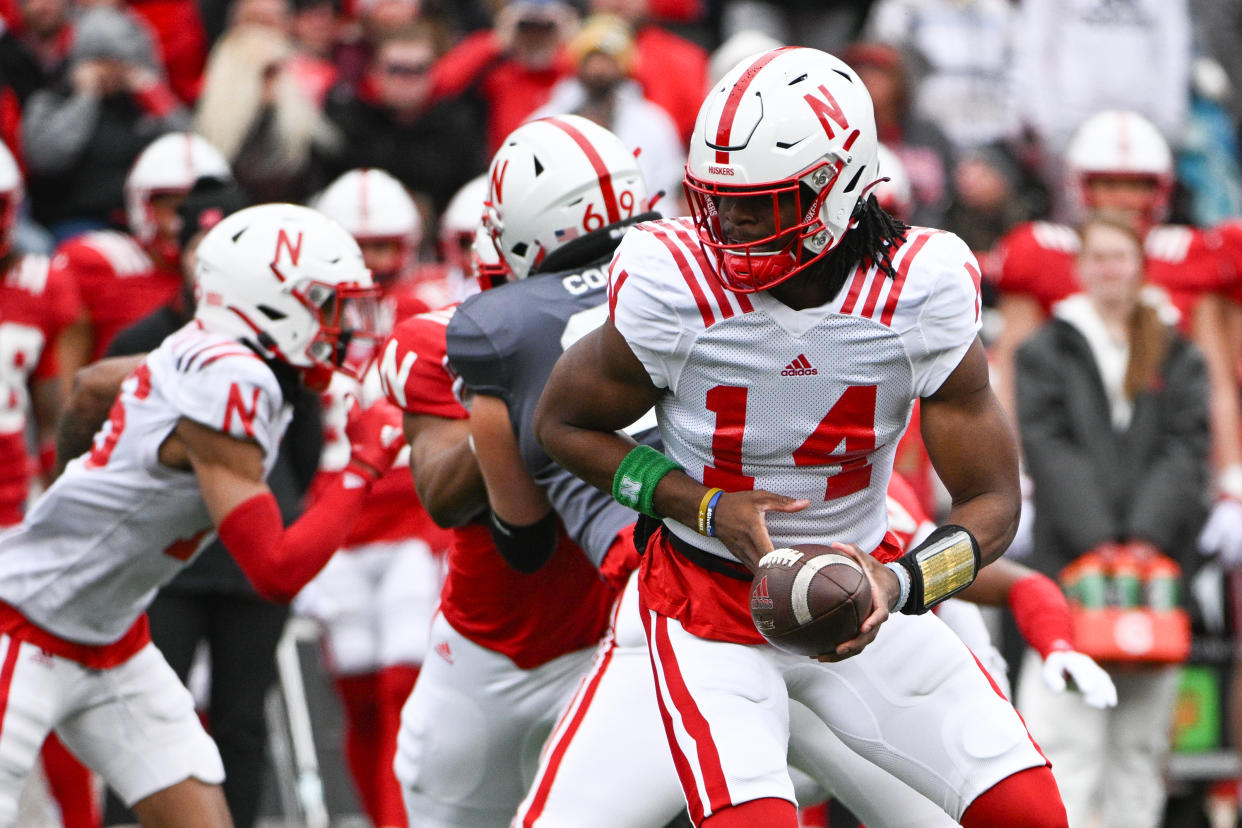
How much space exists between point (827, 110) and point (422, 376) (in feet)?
4.78

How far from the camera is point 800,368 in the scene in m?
3.42

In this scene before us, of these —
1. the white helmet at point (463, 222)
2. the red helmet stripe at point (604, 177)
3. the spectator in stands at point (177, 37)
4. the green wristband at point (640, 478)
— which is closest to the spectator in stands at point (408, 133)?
the white helmet at point (463, 222)

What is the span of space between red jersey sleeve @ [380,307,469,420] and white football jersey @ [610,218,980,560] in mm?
1096

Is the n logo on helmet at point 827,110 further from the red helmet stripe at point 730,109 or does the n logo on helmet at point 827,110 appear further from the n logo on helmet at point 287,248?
the n logo on helmet at point 287,248

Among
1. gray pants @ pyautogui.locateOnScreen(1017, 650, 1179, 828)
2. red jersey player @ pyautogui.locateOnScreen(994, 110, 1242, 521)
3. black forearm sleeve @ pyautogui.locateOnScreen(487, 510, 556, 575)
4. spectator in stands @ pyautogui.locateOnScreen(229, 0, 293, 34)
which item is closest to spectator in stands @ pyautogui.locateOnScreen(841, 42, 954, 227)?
red jersey player @ pyautogui.locateOnScreen(994, 110, 1242, 521)

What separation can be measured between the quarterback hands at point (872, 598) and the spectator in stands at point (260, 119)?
525cm

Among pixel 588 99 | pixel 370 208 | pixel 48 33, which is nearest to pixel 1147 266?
pixel 588 99

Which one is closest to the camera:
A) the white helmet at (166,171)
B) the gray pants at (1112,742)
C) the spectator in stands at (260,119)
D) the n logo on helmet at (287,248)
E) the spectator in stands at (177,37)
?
the n logo on helmet at (287,248)

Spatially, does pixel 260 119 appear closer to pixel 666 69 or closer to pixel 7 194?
pixel 666 69

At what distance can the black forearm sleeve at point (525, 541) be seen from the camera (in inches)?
166

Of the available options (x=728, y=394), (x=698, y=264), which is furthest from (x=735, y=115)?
(x=728, y=394)

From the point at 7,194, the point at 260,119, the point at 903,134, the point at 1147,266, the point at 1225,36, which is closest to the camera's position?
the point at 7,194

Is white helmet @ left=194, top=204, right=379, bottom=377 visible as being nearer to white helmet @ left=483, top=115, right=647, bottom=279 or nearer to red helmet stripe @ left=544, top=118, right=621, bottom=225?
white helmet @ left=483, top=115, right=647, bottom=279

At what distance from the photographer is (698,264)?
3.43 metres
